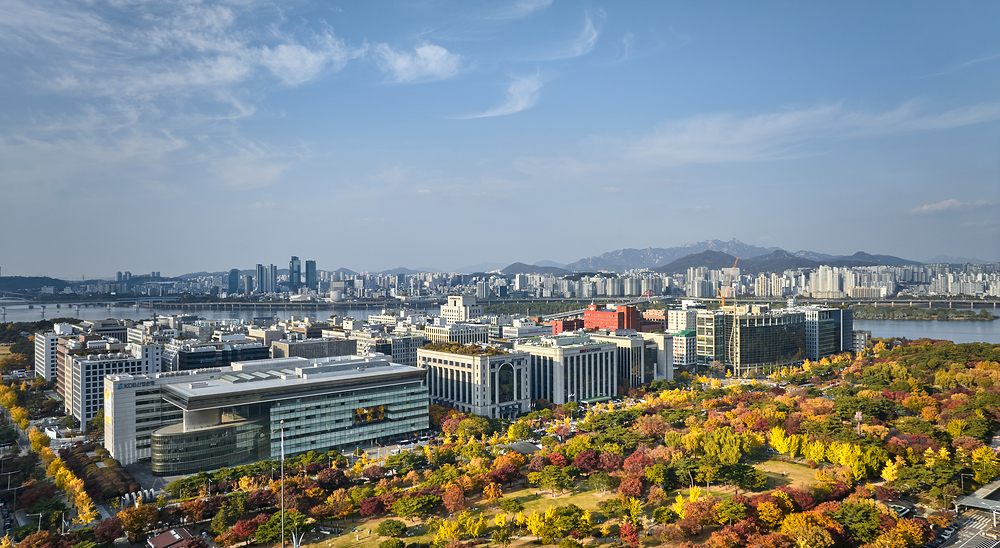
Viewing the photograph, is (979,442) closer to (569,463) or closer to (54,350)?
(569,463)

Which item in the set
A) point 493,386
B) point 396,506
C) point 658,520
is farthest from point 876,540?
point 493,386

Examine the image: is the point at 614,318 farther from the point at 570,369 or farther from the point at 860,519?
the point at 860,519

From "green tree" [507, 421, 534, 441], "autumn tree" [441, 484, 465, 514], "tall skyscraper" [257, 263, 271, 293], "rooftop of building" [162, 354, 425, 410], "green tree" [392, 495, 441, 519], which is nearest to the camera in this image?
"green tree" [392, 495, 441, 519]

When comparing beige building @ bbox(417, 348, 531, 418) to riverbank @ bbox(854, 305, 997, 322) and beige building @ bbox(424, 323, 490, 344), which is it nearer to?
beige building @ bbox(424, 323, 490, 344)

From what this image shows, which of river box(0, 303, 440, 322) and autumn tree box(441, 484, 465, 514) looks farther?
river box(0, 303, 440, 322)

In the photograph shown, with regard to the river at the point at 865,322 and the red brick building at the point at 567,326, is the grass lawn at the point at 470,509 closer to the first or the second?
the red brick building at the point at 567,326

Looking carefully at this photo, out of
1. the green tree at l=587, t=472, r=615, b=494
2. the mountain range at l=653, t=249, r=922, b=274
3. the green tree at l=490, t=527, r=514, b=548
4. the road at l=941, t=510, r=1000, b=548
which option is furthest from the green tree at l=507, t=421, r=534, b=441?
the mountain range at l=653, t=249, r=922, b=274
